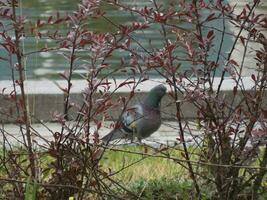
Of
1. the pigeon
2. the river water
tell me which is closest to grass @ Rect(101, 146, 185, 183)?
the pigeon

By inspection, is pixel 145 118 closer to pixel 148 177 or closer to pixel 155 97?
pixel 155 97

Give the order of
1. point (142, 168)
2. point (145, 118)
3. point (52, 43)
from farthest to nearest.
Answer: point (52, 43) → point (142, 168) → point (145, 118)

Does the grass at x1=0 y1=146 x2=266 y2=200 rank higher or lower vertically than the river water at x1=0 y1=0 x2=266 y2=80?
lower

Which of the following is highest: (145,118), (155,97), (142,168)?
(155,97)

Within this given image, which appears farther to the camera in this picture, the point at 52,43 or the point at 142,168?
the point at 52,43

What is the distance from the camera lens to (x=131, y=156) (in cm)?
659

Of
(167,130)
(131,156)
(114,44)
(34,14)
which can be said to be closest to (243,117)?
(114,44)

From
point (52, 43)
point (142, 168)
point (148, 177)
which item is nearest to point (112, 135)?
point (148, 177)

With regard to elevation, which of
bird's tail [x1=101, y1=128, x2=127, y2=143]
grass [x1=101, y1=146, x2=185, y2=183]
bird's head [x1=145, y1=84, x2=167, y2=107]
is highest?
bird's head [x1=145, y1=84, x2=167, y2=107]

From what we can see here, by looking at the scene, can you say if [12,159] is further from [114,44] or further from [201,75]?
[201,75]

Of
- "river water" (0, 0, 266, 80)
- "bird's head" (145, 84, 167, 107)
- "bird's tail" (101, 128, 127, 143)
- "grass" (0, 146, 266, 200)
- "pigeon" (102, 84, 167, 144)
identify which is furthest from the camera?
"river water" (0, 0, 266, 80)

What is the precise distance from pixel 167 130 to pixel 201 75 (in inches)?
128

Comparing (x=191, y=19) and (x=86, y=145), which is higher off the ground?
(x=191, y=19)

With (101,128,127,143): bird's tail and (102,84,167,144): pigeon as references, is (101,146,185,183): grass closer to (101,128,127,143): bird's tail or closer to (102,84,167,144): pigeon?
(102,84,167,144): pigeon
